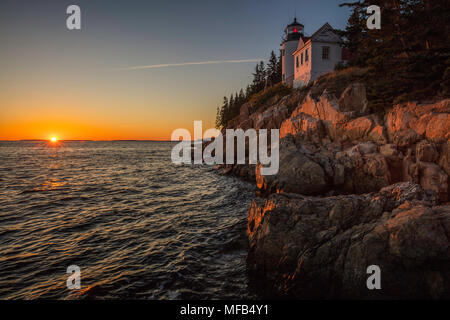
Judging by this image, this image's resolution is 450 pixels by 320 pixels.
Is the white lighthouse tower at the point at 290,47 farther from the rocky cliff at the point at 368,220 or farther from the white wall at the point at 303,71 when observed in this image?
the rocky cliff at the point at 368,220

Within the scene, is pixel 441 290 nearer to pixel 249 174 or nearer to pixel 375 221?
pixel 375 221

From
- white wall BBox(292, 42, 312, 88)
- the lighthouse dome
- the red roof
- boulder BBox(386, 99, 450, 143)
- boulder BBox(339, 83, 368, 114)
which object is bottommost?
boulder BBox(386, 99, 450, 143)

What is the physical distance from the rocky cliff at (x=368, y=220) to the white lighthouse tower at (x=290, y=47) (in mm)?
33778

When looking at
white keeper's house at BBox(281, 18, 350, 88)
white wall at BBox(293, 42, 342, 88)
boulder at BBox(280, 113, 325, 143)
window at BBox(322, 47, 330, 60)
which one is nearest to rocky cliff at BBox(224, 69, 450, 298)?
boulder at BBox(280, 113, 325, 143)

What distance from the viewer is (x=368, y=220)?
7566 mm

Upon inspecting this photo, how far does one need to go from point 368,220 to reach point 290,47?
46750 mm

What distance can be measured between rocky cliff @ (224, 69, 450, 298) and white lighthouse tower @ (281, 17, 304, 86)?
111 ft

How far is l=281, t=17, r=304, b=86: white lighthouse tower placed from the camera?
4603 centimetres

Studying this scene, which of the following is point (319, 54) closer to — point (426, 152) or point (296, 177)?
point (426, 152)

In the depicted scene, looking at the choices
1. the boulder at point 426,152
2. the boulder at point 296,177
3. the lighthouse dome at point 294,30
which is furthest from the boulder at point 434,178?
the lighthouse dome at point 294,30

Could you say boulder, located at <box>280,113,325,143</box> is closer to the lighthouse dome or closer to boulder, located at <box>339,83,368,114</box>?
boulder, located at <box>339,83,368,114</box>

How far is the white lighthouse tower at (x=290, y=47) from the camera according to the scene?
4603cm

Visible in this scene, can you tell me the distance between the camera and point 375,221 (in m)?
7.29
